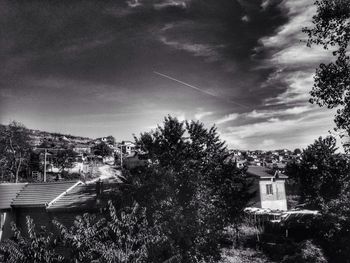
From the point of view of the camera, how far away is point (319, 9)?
12727 millimetres

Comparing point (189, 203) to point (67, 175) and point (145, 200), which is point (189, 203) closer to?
point (145, 200)

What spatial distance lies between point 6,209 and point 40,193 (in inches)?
92.1

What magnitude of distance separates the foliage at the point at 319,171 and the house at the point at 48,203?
20.1 m

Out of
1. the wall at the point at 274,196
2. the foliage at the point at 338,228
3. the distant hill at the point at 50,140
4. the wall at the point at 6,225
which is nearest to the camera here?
the foliage at the point at 338,228

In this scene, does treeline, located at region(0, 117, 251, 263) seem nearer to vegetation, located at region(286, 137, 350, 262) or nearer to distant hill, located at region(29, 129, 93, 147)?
vegetation, located at region(286, 137, 350, 262)

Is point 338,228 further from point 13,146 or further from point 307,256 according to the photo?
point 13,146

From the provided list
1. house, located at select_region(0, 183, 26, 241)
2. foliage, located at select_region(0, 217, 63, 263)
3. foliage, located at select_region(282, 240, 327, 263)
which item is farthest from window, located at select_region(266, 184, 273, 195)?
foliage, located at select_region(0, 217, 63, 263)

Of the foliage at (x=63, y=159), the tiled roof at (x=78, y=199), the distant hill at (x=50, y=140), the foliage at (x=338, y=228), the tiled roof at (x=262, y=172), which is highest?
the distant hill at (x=50, y=140)

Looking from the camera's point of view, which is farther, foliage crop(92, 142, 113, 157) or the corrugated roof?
foliage crop(92, 142, 113, 157)

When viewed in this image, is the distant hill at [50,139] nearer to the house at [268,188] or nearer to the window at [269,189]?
the house at [268,188]

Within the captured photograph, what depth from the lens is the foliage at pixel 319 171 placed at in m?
28.1

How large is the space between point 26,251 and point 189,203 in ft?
21.4

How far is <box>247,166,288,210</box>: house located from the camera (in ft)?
137

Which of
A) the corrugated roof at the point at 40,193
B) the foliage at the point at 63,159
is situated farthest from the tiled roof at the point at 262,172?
the foliage at the point at 63,159
